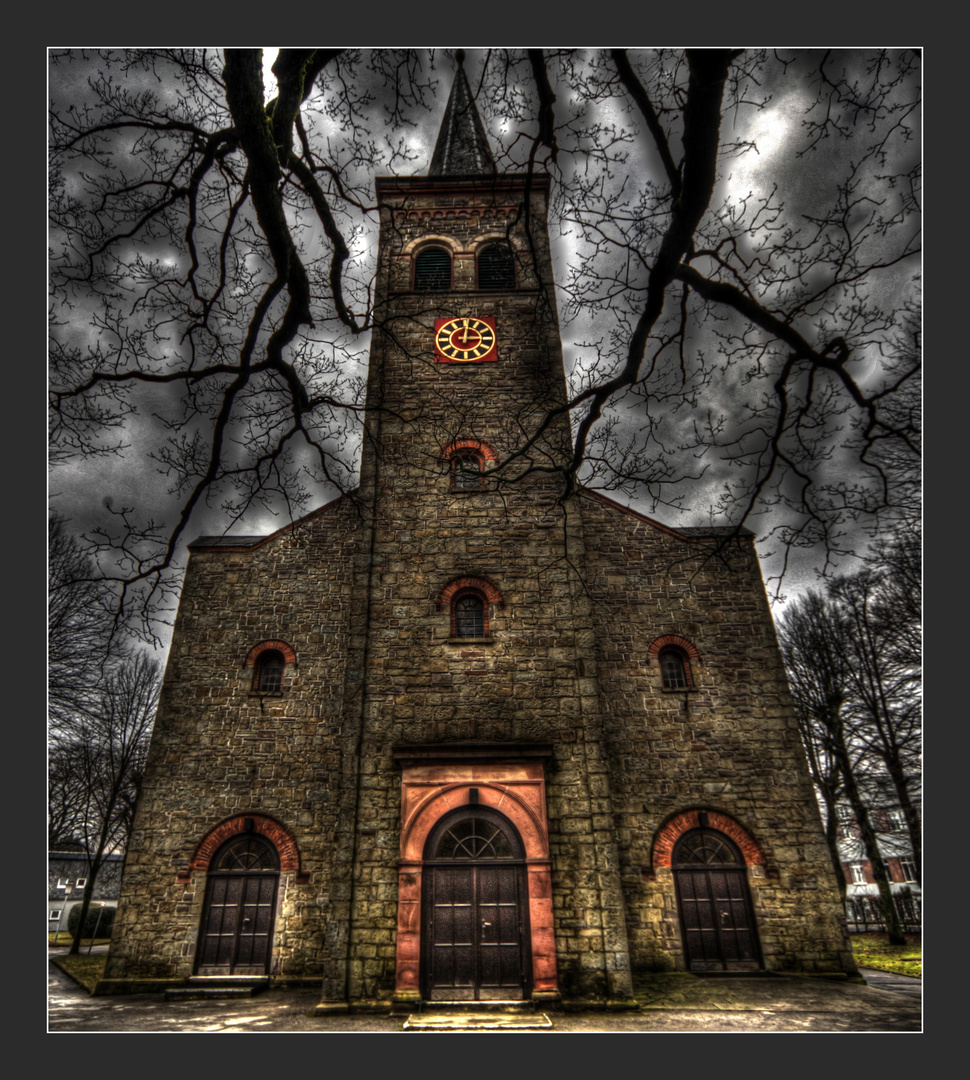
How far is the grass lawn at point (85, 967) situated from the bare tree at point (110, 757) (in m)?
0.84

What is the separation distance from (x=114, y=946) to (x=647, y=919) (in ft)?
26.9

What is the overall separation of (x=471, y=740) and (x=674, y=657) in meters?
4.67

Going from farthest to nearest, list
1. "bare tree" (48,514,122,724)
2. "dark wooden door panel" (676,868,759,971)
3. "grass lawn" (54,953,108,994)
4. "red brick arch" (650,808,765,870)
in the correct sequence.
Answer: "grass lawn" (54,953,108,994), "red brick arch" (650,808,765,870), "dark wooden door panel" (676,868,759,971), "bare tree" (48,514,122,724)

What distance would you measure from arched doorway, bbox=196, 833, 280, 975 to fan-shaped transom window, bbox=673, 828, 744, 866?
6491mm

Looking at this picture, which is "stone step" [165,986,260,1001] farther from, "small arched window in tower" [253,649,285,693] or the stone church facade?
"small arched window in tower" [253,649,285,693]

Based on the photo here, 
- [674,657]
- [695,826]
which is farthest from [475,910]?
[674,657]

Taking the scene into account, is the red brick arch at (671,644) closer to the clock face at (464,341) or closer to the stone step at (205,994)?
the clock face at (464,341)

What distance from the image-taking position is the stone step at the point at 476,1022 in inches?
262

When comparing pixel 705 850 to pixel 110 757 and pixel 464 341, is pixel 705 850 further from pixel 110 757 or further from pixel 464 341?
pixel 110 757

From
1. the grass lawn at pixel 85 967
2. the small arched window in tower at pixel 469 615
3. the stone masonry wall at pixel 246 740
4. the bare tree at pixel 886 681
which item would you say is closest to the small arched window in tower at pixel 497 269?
the stone masonry wall at pixel 246 740

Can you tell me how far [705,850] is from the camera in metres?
10.5

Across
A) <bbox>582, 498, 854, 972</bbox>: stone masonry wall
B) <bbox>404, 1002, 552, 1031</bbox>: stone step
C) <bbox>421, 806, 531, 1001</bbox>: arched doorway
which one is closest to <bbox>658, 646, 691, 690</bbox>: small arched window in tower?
<bbox>582, 498, 854, 972</bbox>: stone masonry wall

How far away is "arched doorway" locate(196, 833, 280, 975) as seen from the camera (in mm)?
10141

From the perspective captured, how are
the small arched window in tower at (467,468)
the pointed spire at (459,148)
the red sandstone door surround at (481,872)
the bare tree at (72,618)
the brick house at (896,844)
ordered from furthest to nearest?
the pointed spire at (459,148) < the small arched window in tower at (467,468) < the red sandstone door surround at (481,872) < the bare tree at (72,618) < the brick house at (896,844)
